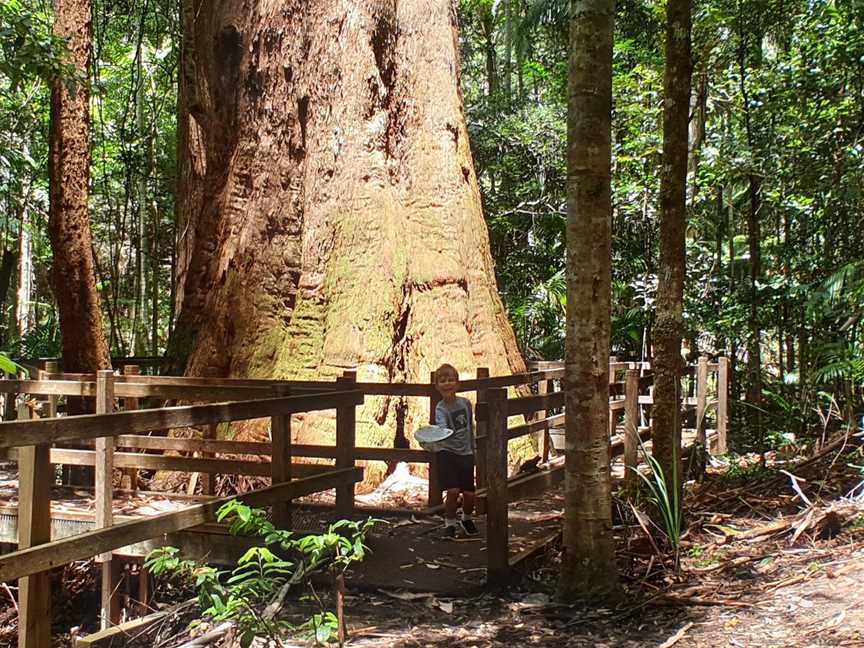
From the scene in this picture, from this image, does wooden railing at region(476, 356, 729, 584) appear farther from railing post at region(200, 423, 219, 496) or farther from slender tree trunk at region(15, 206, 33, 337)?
slender tree trunk at region(15, 206, 33, 337)

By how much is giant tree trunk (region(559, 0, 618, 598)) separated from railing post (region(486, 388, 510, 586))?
23.7 inches

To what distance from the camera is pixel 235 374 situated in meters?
9.99

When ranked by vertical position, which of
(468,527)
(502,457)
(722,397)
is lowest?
(468,527)

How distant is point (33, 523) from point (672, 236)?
568cm

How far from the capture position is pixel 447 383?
6.96 meters

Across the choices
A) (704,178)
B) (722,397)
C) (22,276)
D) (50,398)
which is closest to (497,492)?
(50,398)

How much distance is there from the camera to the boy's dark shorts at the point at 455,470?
7105 millimetres

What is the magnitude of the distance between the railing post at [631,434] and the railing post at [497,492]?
1666 mm

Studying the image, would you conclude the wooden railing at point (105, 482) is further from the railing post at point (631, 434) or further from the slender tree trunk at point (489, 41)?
the slender tree trunk at point (489, 41)

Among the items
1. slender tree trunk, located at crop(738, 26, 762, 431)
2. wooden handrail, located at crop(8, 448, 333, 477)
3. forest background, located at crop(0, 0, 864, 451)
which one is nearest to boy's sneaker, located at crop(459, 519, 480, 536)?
wooden handrail, located at crop(8, 448, 333, 477)

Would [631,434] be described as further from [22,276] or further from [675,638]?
[22,276]

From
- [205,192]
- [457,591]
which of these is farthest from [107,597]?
[205,192]

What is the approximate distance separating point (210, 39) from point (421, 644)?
375 inches

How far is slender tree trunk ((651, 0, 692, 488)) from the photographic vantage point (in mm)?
7605
